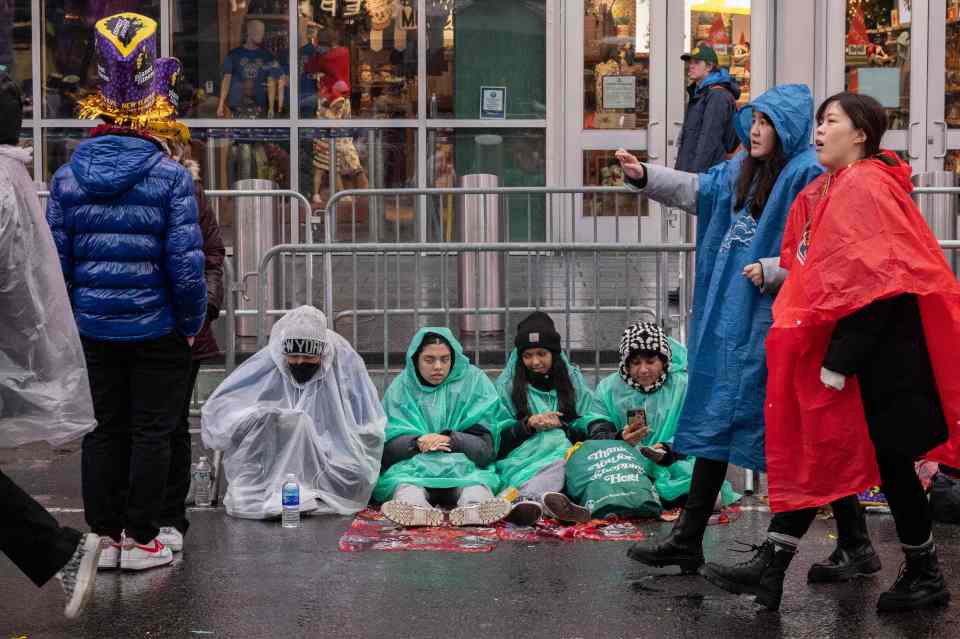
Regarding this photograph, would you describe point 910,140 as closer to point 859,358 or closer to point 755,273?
point 755,273

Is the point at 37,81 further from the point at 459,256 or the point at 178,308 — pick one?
the point at 178,308

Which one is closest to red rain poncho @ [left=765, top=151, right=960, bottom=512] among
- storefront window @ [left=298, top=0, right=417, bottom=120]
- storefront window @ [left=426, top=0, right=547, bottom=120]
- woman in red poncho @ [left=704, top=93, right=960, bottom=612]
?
woman in red poncho @ [left=704, top=93, right=960, bottom=612]

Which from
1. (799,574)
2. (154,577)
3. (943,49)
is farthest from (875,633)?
(943,49)

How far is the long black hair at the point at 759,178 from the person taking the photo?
5551 mm

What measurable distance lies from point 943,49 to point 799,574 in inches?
387

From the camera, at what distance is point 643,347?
24.3 feet

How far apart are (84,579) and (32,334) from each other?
0.84 m

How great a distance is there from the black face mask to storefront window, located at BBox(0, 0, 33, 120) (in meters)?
9.32

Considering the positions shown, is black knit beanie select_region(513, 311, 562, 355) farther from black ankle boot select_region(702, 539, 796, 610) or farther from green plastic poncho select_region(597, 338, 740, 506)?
black ankle boot select_region(702, 539, 796, 610)

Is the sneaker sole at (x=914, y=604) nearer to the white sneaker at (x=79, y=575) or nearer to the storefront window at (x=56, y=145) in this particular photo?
the white sneaker at (x=79, y=575)

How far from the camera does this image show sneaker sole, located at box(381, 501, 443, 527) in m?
6.71

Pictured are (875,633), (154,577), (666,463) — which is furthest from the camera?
(666,463)

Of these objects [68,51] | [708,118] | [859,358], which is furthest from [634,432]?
[68,51]

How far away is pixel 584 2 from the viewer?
15023mm
